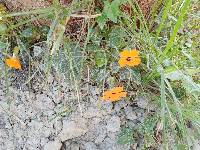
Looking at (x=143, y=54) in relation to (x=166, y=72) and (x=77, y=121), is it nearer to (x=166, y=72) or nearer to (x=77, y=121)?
(x=166, y=72)

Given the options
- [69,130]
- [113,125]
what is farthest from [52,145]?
[113,125]

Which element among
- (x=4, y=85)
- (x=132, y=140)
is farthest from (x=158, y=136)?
(x=4, y=85)

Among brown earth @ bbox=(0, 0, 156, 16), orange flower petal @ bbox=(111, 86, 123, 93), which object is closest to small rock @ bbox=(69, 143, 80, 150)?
orange flower petal @ bbox=(111, 86, 123, 93)

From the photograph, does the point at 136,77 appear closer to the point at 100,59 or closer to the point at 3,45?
the point at 100,59

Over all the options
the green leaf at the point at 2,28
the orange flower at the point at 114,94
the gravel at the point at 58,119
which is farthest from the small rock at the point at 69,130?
the green leaf at the point at 2,28

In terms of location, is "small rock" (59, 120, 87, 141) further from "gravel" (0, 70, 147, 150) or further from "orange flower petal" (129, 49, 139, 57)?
"orange flower petal" (129, 49, 139, 57)
